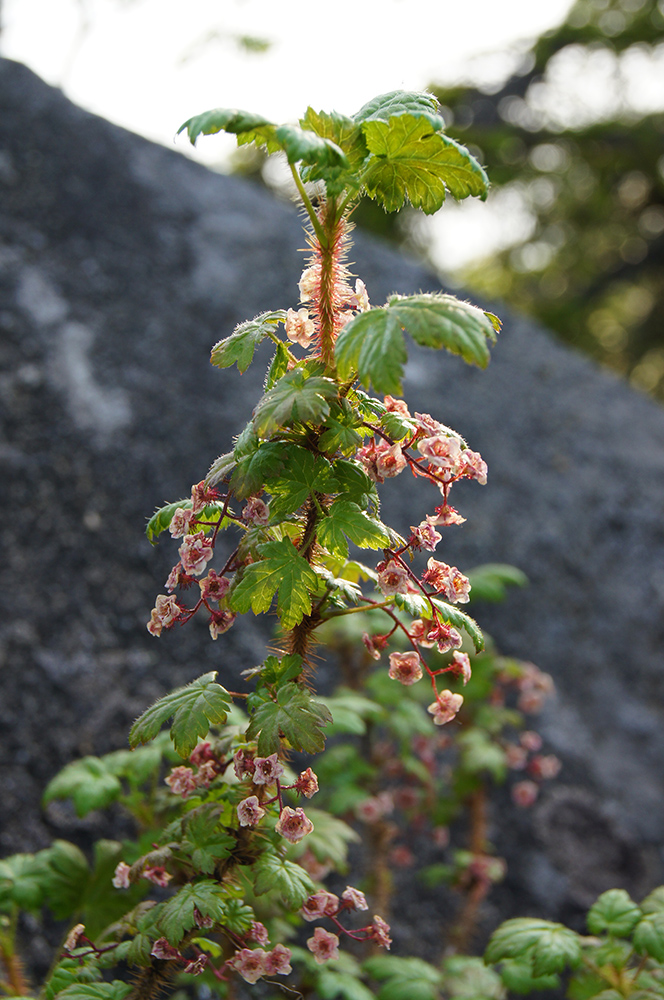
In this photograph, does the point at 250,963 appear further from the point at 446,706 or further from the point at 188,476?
the point at 188,476

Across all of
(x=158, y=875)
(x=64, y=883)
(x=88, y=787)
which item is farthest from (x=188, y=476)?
(x=158, y=875)

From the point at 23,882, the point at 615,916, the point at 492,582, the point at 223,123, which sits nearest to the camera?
the point at 223,123

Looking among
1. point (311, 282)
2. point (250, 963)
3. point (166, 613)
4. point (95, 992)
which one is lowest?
point (95, 992)

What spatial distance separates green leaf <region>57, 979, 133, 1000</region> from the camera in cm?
126

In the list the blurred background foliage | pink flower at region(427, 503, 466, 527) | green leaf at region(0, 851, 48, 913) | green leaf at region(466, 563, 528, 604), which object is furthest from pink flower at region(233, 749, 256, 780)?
the blurred background foliage

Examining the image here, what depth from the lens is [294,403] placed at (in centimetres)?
112

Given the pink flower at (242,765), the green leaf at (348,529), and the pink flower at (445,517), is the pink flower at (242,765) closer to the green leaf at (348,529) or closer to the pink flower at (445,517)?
the green leaf at (348,529)

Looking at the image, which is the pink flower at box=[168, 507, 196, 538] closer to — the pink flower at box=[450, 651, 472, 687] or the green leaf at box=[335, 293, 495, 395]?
the green leaf at box=[335, 293, 495, 395]

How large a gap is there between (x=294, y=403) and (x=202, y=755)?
0.74 meters

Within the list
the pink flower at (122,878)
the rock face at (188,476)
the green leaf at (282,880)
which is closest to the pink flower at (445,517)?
the green leaf at (282,880)

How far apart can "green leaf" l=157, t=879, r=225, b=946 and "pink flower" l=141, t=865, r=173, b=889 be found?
0.33 feet

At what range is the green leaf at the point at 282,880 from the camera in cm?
122

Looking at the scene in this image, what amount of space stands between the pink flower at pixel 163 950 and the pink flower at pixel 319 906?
230 mm

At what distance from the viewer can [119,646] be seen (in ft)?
9.57
